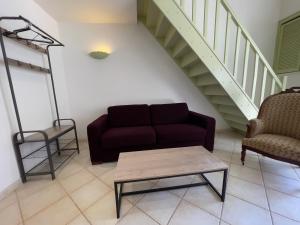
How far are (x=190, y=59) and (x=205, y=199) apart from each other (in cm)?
192

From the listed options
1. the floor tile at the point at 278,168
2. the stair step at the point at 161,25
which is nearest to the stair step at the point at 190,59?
the stair step at the point at 161,25

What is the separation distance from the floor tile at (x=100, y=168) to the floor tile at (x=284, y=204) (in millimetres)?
1784

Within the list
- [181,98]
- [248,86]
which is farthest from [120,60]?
[248,86]

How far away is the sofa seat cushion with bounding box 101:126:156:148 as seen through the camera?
2.15 metres

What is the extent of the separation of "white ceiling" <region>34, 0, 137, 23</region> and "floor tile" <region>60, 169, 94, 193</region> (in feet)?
7.58

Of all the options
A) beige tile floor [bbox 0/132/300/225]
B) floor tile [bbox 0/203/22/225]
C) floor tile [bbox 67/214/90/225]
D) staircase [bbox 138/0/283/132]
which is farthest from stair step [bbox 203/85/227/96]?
floor tile [bbox 0/203/22/225]

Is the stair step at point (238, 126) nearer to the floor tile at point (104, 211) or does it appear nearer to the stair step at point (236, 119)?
the stair step at point (236, 119)

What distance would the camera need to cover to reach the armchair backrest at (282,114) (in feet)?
6.72

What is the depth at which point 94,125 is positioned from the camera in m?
2.13

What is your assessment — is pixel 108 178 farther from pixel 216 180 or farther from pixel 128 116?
pixel 216 180

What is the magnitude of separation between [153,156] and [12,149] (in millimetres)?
1536

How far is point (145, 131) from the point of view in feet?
7.63

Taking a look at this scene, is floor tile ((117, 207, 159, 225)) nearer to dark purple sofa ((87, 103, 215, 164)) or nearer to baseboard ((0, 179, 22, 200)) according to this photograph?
dark purple sofa ((87, 103, 215, 164))

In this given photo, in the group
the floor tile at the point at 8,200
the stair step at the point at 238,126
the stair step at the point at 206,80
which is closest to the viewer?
the floor tile at the point at 8,200
